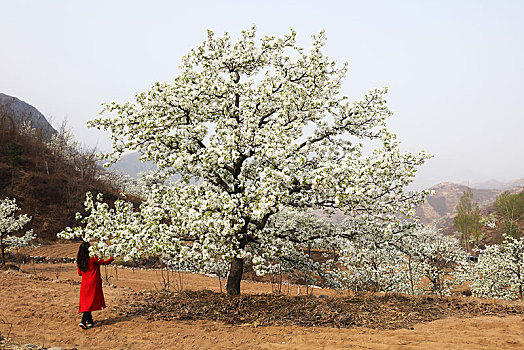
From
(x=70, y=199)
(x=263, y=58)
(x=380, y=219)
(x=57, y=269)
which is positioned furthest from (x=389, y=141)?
(x=70, y=199)

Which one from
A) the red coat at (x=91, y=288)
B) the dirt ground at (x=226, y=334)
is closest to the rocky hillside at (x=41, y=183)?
the dirt ground at (x=226, y=334)

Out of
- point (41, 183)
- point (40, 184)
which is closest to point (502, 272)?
point (40, 184)

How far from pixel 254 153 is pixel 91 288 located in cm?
508

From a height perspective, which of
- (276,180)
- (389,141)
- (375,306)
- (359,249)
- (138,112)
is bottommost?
(375,306)

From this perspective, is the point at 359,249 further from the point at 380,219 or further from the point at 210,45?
the point at 210,45

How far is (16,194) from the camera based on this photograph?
34.9 metres

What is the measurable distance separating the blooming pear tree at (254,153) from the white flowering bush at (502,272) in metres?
9.45

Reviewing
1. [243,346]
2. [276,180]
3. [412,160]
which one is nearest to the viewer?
[243,346]

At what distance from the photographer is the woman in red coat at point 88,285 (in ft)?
25.5

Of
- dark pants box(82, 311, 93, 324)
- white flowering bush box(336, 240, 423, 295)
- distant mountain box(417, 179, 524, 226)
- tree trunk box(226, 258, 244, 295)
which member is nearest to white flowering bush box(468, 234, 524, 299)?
white flowering bush box(336, 240, 423, 295)

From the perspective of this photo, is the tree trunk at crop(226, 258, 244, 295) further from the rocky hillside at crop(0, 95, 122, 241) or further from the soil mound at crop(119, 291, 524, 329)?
the rocky hillside at crop(0, 95, 122, 241)

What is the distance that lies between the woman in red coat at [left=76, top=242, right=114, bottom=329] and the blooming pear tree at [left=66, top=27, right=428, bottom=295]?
204 cm

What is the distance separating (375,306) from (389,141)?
4.41 meters

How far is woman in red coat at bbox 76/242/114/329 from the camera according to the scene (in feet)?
25.5
